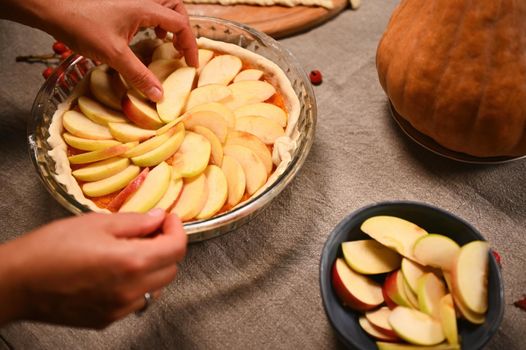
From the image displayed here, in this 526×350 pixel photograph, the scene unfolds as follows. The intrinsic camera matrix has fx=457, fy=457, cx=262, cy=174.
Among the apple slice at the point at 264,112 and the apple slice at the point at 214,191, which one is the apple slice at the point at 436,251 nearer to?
the apple slice at the point at 214,191

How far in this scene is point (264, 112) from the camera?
1544 mm

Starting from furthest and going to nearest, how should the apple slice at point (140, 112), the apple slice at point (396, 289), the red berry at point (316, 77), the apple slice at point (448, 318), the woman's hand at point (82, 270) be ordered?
the red berry at point (316, 77) → the apple slice at point (140, 112) → the apple slice at point (396, 289) → the apple slice at point (448, 318) → the woman's hand at point (82, 270)

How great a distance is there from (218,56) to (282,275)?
2.76 feet

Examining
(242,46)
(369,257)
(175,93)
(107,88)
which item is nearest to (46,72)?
(107,88)

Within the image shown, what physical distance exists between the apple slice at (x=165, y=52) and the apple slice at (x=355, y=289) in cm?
97

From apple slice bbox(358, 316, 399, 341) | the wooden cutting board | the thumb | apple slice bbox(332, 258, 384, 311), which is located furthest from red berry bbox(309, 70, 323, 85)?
apple slice bbox(358, 316, 399, 341)

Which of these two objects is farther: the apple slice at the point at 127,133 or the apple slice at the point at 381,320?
the apple slice at the point at 127,133

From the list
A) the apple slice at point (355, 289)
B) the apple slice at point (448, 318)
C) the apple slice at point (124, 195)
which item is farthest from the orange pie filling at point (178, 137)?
the apple slice at point (448, 318)

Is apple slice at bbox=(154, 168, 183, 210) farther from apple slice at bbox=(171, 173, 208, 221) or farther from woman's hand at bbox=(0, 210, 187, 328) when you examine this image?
woman's hand at bbox=(0, 210, 187, 328)

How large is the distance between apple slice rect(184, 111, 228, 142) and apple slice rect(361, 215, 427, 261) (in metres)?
0.54

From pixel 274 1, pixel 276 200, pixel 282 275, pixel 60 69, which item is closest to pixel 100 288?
pixel 282 275

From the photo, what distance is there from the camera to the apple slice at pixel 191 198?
4.14ft

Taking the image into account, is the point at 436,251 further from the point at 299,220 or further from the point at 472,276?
the point at 299,220

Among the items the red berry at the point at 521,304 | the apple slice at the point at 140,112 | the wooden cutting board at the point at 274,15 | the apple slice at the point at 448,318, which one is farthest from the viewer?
the wooden cutting board at the point at 274,15
